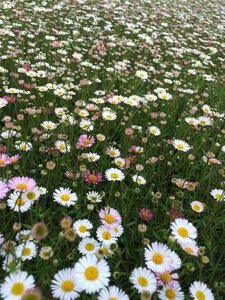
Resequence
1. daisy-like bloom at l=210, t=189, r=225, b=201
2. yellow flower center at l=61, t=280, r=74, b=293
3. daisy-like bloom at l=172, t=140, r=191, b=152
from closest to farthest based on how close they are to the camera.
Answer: yellow flower center at l=61, t=280, r=74, b=293 → daisy-like bloom at l=210, t=189, r=225, b=201 → daisy-like bloom at l=172, t=140, r=191, b=152

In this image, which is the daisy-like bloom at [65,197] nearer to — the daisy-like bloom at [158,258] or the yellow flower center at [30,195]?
the yellow flower center at [30,195]

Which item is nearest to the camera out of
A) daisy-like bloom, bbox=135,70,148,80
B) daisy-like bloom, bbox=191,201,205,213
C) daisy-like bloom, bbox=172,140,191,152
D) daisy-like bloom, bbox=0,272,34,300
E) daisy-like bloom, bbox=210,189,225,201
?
daisy-like bloom, bbox=0,272,34,300

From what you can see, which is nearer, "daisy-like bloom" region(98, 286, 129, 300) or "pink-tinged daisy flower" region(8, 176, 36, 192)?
"daisy-like bloom" region(98, 286, 129, 300)

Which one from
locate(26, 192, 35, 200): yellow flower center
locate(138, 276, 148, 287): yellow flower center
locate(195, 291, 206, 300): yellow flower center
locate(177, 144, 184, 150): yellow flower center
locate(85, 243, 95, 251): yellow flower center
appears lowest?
locate(195, 291, 206, 300): yellow flower center

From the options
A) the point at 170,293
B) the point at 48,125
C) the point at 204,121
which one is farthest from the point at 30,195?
the point at 204,121

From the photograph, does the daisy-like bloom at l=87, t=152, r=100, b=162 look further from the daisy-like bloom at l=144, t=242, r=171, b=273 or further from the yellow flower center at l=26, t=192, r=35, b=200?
the daisy-like bloom at l=144, t=242, r=171, b=273

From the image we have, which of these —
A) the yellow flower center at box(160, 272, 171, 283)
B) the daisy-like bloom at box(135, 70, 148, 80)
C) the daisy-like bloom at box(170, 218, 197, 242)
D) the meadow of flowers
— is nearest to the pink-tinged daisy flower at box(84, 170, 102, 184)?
the meadow of flowers
